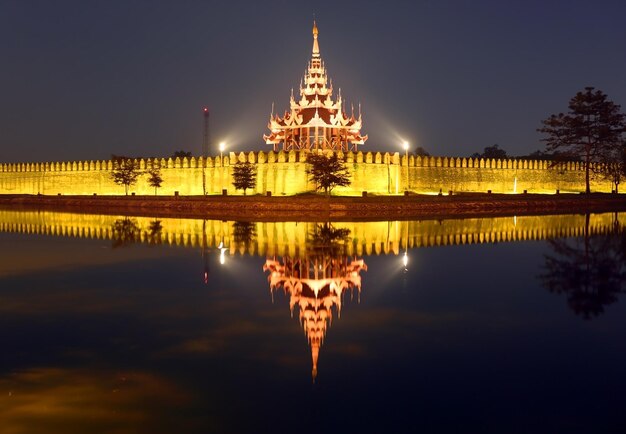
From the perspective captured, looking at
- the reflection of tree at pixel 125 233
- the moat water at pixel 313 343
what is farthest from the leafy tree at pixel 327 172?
the moat water at pixel 313 343

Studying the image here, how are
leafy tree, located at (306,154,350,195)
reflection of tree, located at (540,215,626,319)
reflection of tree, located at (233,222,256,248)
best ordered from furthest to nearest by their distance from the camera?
leafy tree, located at (306,154,350,195), reflection of tree, located at (233,222,256,248), reflection of tree, located at (540,215,626,319)

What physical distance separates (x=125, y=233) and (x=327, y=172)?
17.2 meters

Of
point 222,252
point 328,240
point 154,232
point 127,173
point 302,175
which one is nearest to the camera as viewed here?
point 222,252

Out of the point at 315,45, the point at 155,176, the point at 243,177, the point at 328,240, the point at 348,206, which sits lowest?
the point at 328,240

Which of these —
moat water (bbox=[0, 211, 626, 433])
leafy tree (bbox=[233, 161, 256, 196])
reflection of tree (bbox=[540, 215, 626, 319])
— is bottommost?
moat water (bbox=[0, 211, 626, 433])

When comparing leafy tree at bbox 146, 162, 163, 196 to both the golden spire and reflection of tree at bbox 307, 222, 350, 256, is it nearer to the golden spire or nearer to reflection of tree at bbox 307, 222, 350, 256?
the golden spire

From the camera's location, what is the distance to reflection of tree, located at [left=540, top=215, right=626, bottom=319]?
11.4m

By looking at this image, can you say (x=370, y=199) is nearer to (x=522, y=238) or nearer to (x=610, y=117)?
A: (x=522, y=238)

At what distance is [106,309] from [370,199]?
27.6 meters

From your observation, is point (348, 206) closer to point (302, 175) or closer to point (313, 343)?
point (302, 175)

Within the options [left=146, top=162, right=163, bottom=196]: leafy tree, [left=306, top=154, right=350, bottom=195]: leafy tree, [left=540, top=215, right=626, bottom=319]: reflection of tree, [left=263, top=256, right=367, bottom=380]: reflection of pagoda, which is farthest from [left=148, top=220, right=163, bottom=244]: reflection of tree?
[left=146, top=162, right=163, bottom=196]: leafy tree

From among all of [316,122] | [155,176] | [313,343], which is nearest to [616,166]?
[316,122]

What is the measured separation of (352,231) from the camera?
2456cm

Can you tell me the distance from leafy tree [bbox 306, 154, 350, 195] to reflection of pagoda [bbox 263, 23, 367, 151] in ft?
18.5
